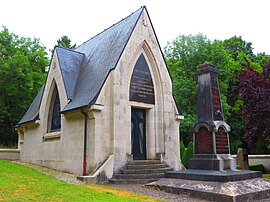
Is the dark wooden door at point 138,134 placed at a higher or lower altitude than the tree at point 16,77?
lower

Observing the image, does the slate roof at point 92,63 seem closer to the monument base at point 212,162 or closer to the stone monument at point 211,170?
the stone monument at point 211,170

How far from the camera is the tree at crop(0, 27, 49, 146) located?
29.6 m

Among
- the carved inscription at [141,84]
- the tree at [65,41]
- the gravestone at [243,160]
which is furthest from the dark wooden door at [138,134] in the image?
the tree at [65,41]

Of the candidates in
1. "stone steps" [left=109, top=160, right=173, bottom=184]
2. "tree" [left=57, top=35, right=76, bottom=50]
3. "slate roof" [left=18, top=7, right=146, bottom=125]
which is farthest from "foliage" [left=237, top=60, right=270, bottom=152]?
"tree" [left=57, top=35, right=76, bottom=50]

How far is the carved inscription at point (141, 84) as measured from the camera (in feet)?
50.3

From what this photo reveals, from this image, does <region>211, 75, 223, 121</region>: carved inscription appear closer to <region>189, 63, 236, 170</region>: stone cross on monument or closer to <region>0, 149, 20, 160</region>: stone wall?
<region>189, 63, 236, 170</region>: stone cross on monument

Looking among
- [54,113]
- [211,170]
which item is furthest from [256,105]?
[54,113]

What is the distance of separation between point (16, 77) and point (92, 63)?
16.2 metres

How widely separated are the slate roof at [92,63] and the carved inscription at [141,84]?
1.54 m

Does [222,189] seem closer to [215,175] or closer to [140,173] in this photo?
[215,175]

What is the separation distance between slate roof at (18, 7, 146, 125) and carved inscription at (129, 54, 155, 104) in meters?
1.54

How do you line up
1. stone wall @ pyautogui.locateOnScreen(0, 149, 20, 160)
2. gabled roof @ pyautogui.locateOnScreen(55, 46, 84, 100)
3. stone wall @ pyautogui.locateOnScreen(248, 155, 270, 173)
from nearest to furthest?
gabled roof @ pyautogui.locateOnScreen(55, 46, 84, 100) < stone wall @ pyautogui.locateOnScreen(0, 149, 20, 160) < stone wall @ pyautogui.locateOnScreen(248, 155, 270, 173)

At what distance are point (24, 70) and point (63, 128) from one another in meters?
18.4

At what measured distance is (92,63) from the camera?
55.8 feet
